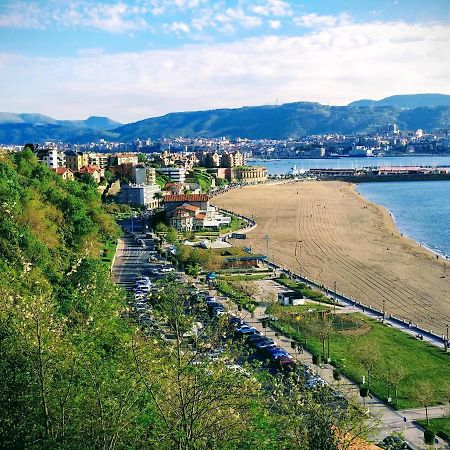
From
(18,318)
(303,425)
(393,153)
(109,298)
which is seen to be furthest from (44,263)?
(393,153)

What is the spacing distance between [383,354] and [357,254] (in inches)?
631

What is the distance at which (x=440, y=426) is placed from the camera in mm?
12164

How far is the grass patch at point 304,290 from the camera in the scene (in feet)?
73.6

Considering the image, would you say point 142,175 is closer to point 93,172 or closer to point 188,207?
point 93,172

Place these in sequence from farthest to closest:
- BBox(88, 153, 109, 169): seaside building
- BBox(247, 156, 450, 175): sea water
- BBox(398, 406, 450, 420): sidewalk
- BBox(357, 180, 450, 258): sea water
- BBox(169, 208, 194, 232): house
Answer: BBox(247, 156, 450, 175): sea water, BBox(88, 153, 109, 169): seaside building, BBox(169, 208, 194, 232): house, BBox(357, 180, 450, 258): sea water, BBox(398, 406, 450, 420): sidewalk

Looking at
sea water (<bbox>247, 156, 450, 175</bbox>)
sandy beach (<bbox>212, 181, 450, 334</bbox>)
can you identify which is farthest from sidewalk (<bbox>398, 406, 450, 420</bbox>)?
sea water (<bbox>247, 156, 450, 175</bbox>)

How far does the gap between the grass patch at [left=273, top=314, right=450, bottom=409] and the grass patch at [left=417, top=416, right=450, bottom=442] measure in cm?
81

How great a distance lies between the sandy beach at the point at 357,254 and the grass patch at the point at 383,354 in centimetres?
229

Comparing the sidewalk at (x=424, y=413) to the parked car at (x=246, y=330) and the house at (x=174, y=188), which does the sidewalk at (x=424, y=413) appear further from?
the house at (x=174, y=188)

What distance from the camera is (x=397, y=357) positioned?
53.6ft

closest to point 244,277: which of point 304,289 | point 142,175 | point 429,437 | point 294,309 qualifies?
point 304,289

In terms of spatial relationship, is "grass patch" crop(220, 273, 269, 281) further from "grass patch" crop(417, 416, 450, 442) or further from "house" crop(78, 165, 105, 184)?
"house" crop(78, 165, 105, 184)

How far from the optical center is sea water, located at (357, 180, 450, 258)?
1542 inches

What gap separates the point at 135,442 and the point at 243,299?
15264mm
